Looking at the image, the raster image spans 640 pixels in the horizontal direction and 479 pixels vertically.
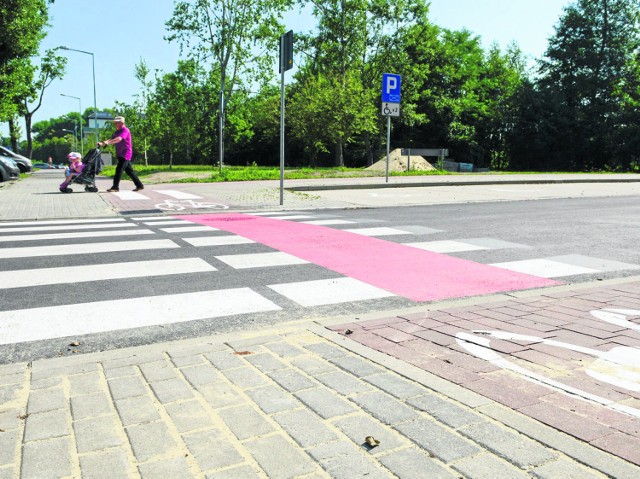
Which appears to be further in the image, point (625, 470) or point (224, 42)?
point (224, 42)

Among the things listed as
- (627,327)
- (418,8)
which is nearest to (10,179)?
(627,327)

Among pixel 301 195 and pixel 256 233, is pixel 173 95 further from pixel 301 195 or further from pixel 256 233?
pixel 256 233

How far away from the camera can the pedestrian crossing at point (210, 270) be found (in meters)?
4.71

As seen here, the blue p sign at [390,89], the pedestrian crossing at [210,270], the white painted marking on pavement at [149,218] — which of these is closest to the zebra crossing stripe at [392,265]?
the pedestrian crossing at [210,270]

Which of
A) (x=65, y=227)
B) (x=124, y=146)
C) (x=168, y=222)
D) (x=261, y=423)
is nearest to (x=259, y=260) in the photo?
(x=261, y=423)

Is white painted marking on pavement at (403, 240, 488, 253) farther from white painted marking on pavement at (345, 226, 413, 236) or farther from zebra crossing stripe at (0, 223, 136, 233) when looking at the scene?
zebra crossing stripe at (0, 223, 136, 233)

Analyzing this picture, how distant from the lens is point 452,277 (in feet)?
20.1

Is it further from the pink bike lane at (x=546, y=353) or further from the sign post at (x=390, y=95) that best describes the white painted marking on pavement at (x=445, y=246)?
the sign post at (x=390, y=95)

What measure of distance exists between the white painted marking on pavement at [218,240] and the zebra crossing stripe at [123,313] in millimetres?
2682

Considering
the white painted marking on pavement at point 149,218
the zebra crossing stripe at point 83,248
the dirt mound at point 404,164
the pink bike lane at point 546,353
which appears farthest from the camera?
the dirt mound at point 404,164

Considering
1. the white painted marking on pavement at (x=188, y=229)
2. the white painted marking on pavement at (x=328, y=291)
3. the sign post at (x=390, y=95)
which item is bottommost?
the white painted marking on pavement at (x=328, y=291)

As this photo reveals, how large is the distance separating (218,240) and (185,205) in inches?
218

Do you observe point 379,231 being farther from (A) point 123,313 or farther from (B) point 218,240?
(A) point 123,313

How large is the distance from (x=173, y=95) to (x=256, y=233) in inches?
1158
